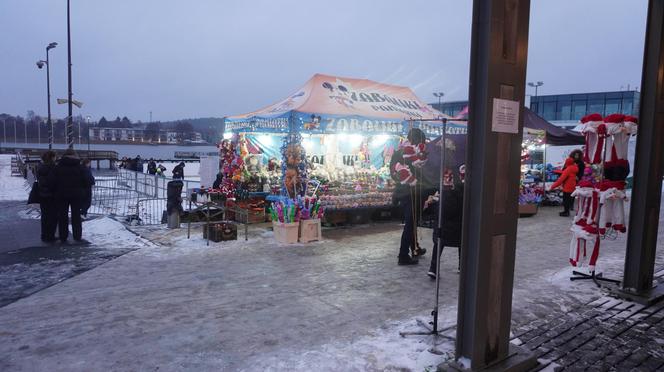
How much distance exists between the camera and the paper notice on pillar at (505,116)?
3.19 metres

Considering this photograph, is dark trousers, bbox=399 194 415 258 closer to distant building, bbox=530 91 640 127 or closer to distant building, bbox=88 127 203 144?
distant building, bbox=530 91 640 127

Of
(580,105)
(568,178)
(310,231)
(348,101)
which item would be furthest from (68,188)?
(580,105)

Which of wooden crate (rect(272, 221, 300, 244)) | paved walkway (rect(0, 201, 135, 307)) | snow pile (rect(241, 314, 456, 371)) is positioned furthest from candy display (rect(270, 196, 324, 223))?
snow pile (rect(241, 314, 456, 371))

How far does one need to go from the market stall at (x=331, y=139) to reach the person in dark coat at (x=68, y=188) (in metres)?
3.75

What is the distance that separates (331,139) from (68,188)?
279 inches

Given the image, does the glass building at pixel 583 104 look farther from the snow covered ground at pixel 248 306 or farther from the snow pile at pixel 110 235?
the snow pile at pixel 110 235

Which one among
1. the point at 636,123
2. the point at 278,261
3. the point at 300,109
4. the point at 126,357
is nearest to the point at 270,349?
the point at 126,357

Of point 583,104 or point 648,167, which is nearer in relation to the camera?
point 648,167

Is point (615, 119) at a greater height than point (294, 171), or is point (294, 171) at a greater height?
point (615, 119)

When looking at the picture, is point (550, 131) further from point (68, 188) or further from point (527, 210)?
point (68, 188)

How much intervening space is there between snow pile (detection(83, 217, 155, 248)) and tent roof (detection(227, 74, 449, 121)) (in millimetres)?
3994

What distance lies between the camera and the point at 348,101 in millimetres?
11469

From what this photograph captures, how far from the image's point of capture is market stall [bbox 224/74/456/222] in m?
9.84

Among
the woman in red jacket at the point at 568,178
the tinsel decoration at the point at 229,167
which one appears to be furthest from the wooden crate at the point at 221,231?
the woman in red jacket at the point at 568,178
